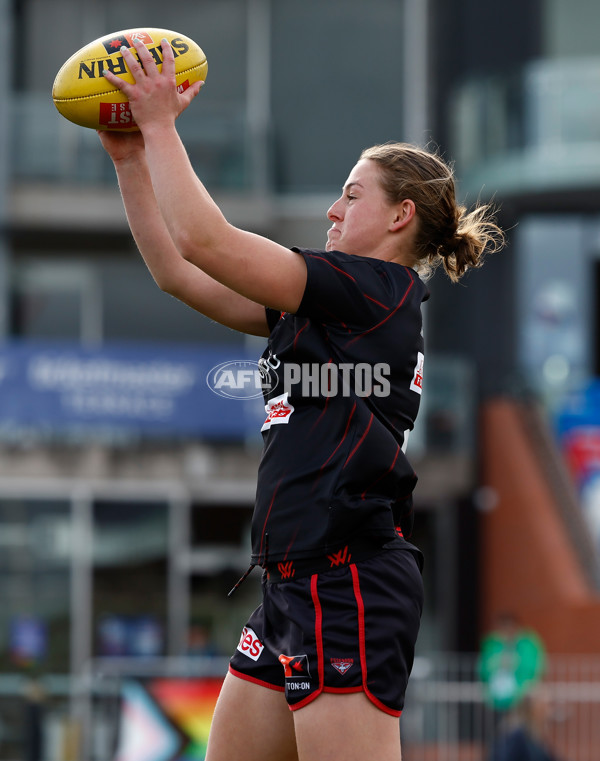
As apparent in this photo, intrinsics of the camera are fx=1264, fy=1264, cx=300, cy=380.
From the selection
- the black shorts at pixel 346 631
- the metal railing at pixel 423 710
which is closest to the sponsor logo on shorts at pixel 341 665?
A: the black shorts at pixel 346 631

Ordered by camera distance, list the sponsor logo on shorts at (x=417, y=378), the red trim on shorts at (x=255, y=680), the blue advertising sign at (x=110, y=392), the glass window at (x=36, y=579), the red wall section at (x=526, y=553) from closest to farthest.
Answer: the red trim on shorts at (x=255, y=680) < the sponsor logo on shorts at (x=417, y=378) < the red wall section at (x=526, y=553) < the blue advertising sign at (x=110, y=392) < the glass window at (x=36, y=579)

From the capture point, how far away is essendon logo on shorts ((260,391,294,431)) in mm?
3275

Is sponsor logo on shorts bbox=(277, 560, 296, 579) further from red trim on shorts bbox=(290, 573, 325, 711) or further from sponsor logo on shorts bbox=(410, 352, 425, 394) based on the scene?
sponsor logo on shorts bbox=(410, 352, 425, 394)

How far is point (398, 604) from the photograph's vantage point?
3.18 meters

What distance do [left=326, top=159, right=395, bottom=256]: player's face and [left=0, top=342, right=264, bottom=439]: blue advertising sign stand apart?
475 inches

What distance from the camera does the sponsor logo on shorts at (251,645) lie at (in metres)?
3.30

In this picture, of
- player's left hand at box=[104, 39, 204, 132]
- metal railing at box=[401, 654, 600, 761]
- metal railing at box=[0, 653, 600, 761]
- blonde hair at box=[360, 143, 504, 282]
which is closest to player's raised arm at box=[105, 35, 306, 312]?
player's left hand at box=[104, 39, 204, 132]

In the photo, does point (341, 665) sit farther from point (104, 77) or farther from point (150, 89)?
point (104, 77)

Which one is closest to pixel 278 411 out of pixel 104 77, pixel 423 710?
pixel 104 77

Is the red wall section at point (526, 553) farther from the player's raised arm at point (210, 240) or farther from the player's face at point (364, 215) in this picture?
the player's raised arm at point (210, 240)

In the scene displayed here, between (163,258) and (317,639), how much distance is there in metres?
1.18

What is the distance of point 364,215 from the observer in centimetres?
341

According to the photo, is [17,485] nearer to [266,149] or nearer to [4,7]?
[266,149]

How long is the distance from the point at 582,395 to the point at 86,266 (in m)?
7.79
